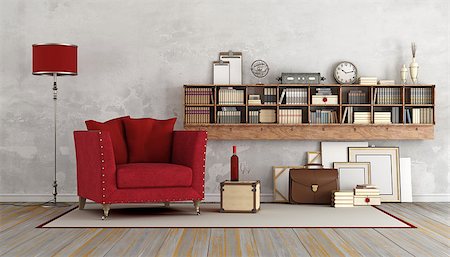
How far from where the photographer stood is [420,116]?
759 cm

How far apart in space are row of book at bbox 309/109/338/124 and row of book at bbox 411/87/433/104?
35.6 inches

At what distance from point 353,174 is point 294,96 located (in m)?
1.13

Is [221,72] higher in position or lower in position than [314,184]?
higher

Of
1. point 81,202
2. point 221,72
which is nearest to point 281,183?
point 221,72

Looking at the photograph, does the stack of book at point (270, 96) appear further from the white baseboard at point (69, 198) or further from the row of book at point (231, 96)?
the white baseboard at point (69, 198)

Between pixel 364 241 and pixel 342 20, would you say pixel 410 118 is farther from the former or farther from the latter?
pixel 364 241

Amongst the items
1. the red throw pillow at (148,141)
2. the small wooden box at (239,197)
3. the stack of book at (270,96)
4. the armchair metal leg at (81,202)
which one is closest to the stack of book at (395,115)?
the stack of book at (270,96)

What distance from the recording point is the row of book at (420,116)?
24.8 feet

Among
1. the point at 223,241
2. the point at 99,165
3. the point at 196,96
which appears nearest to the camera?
the point at 223,241

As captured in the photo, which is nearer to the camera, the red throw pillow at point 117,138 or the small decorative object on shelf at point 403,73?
the red throw pillow at point 117,138

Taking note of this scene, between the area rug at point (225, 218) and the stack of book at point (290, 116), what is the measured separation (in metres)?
1.01

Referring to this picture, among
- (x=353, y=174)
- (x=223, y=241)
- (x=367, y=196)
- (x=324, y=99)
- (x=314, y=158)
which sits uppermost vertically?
(x=324, y=99)

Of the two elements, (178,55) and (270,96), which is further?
(178,55)

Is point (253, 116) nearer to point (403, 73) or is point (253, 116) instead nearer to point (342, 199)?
point (342, 199)
